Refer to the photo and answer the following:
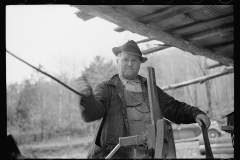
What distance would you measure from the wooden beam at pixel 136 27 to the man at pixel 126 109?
0.92ft

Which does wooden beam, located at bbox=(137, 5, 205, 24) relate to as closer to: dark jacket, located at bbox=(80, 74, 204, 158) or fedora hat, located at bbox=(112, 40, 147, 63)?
fedora hat, located at bbox=(112, 40, 147, 63)

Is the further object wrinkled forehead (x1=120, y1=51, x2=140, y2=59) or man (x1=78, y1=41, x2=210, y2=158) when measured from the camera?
wrinkled forehead (x1=120, y1=51, x2=140, y2=59)

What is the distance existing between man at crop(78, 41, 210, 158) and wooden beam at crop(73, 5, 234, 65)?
0.92 feet

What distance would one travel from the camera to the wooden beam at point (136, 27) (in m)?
2.30

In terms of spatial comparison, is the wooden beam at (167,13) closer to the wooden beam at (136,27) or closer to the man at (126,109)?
the wooden beam at (136,27)

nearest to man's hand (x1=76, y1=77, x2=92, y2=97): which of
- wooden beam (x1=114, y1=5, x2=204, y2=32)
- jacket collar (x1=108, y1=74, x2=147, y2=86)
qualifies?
jacket collar (x1=108, y1=74, x2=147, y2=86)

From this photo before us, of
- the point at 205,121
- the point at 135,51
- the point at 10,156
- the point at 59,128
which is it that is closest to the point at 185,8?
the point at 135,51

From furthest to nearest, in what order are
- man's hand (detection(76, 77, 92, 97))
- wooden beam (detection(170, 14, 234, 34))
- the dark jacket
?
wooden beam (detection(170, 14, 234, 34)) < the dark jacket < man's hand (detection(76, 77, 92, 97))

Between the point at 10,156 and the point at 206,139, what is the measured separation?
1573mm

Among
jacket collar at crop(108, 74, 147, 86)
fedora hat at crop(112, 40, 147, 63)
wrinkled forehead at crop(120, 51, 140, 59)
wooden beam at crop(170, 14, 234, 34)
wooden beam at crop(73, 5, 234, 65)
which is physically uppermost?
wooden beam at crop(170, 14, 234, 34)

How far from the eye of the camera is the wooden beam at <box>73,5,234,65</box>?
7.54 ft

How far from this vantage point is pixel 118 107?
7.53ft

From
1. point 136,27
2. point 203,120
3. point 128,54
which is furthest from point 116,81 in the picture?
point 203,120

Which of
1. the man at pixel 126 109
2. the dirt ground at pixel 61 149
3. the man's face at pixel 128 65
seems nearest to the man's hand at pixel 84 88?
the man at pixel 126 109
